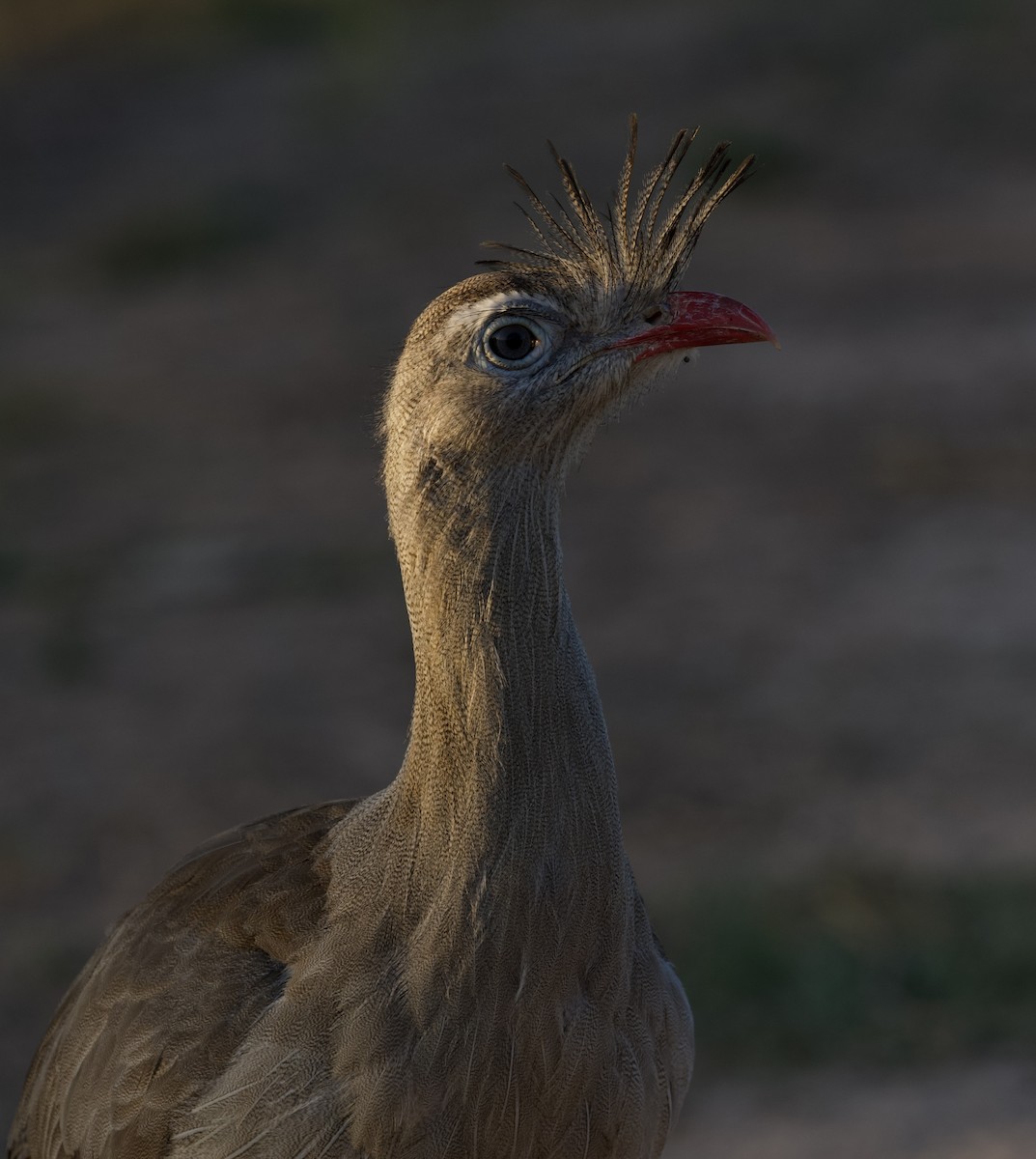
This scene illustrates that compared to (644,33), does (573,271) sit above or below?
below

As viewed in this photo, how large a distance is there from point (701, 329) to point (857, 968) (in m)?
2.34

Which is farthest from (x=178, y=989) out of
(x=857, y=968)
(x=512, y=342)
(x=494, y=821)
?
(x=857, y=968)

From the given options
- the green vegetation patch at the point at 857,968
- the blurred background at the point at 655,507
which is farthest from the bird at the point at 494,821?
the green vegetation patch at the point at 857,968

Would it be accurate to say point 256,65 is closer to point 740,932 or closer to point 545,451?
point 740,932

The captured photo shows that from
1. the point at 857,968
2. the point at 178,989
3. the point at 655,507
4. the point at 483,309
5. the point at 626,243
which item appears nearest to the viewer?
the point at 483,309

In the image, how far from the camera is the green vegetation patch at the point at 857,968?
13.1 feet

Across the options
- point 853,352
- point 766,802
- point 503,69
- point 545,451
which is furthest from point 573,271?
point 503,69

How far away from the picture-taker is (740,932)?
13.9ft

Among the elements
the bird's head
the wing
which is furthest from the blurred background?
the wing

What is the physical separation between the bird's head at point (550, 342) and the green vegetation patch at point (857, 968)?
2.17 meters

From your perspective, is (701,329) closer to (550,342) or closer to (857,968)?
(550,342)

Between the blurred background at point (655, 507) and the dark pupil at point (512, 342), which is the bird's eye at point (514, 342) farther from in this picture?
the blurred background at point (655, 507)

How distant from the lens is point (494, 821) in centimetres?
222

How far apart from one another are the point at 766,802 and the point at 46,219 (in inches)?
254
